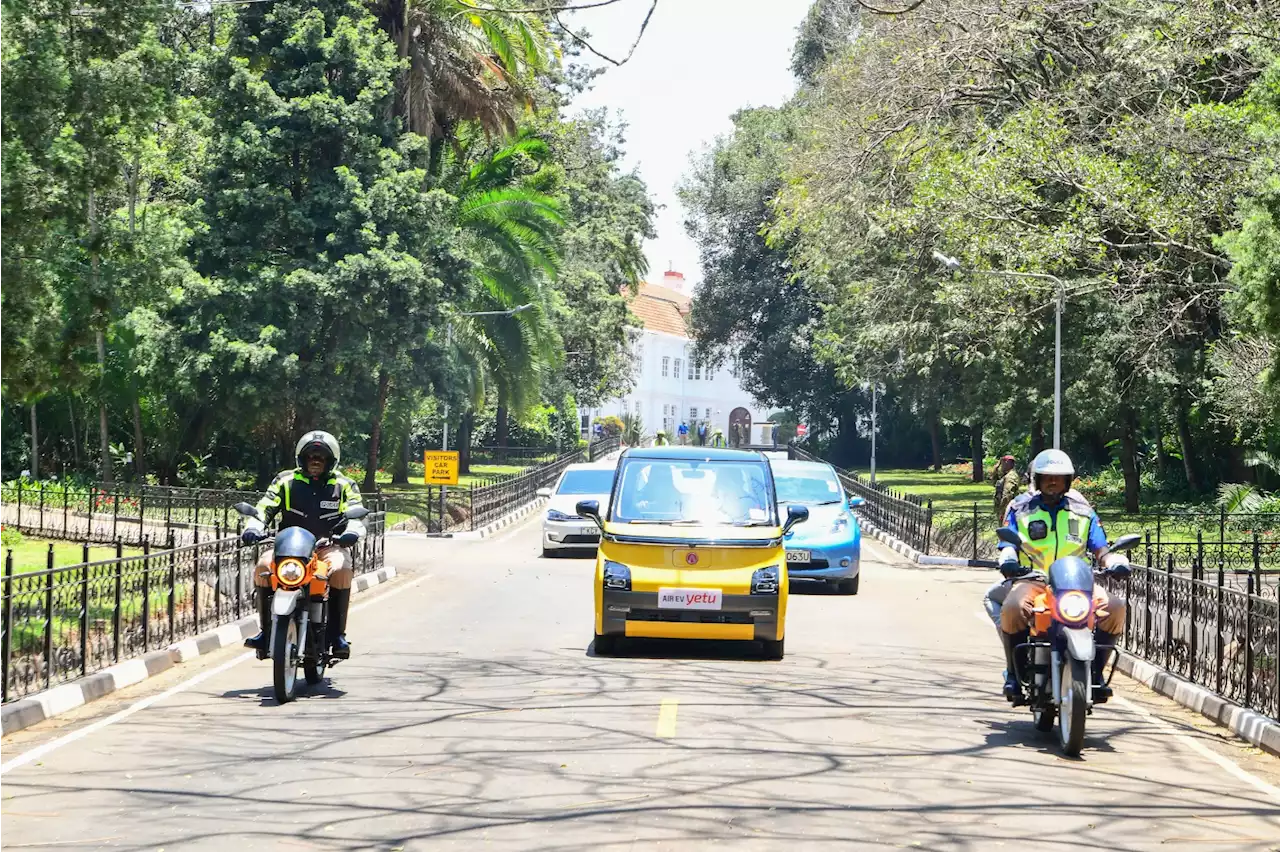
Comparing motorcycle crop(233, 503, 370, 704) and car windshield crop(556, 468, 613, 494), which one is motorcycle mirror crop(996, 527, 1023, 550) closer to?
motorcycle crop(233, 503, 370, 704)

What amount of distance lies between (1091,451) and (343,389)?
2873cm

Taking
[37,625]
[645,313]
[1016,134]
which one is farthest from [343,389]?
[645,313]

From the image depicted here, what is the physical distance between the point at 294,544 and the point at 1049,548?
5.17m

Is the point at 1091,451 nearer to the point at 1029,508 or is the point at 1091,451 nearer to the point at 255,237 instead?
the point at 255,237

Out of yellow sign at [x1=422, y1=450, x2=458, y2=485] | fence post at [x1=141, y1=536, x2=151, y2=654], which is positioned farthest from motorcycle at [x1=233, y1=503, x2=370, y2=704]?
yellow sign at [x1=422, y1=450, x2=458, y2=485]

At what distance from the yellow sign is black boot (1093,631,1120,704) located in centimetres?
2791

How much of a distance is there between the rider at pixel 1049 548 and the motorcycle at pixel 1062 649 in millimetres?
61

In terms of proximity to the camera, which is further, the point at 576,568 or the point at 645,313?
the point at 645,313

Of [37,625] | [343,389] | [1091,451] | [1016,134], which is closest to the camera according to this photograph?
[37,625]

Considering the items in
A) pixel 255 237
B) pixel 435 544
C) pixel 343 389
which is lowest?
pixel 435 544

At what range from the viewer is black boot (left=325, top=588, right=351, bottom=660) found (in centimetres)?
1158

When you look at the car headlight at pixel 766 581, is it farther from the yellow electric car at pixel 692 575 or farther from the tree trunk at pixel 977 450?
the tree trunk at pixel 977 450

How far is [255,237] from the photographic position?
122ft

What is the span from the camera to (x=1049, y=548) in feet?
33.3
